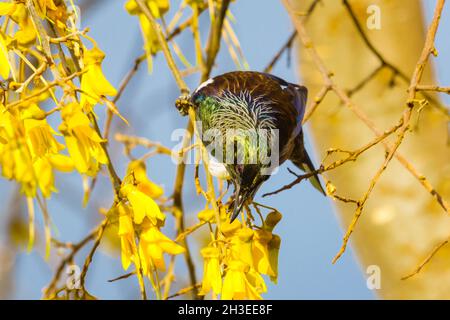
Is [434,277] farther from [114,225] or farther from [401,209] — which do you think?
[114,225]

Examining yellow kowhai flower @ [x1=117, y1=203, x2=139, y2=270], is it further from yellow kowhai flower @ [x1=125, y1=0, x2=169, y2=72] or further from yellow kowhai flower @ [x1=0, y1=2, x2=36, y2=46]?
yellow kowhai flower @ [x1=125, y1=0, x2=169, y2=72]

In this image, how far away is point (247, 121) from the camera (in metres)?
2.04

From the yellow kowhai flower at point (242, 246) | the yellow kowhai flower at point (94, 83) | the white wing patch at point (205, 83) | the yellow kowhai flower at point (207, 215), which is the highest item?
the white wing patch at point (205, 83)

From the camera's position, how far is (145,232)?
1.44 meters

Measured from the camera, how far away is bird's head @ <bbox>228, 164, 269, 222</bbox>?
1.75 m

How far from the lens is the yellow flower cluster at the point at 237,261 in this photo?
1393 millimetres

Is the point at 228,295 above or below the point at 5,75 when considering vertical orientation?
below

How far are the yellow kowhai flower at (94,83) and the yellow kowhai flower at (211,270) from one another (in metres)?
0.33

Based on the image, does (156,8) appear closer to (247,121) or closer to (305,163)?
(247,121)

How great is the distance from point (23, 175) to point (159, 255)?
28cm

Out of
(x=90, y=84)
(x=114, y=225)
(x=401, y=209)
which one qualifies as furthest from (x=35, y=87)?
(x=401, y=209)

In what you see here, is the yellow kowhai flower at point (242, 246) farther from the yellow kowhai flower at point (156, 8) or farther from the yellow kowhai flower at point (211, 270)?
the yellow kowhai flower at point (156, 8)

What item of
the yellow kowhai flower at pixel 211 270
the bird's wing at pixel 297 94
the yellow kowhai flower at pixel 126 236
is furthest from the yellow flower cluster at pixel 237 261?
the bird's wing at pixel 297 94

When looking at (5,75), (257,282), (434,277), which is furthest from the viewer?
(434,277)
